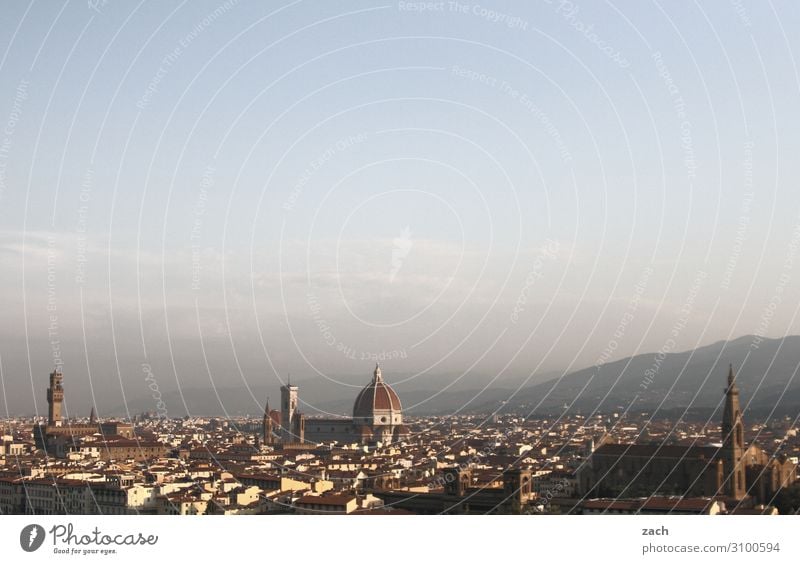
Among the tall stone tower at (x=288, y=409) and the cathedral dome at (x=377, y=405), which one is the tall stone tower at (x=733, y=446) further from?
the tall stone tower at (x=288, y=409)

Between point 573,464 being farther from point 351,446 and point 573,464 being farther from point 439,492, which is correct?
point 351,446

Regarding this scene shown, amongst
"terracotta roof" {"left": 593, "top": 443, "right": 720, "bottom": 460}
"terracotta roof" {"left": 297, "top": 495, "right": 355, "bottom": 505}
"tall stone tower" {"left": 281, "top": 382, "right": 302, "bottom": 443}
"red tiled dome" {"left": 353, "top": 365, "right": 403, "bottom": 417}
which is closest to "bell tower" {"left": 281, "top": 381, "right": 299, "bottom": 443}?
"tall stone tower" {"left": 281, "top": 382, "right": 302, "bottom": 443}

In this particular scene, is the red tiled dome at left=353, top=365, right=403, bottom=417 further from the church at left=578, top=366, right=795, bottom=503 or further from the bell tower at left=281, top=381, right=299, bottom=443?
the church at left=578, top=366, right=795, bottom=503

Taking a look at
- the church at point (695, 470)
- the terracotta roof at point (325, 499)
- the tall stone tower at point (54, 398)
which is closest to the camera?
the terracotta roof at point (325, 499)

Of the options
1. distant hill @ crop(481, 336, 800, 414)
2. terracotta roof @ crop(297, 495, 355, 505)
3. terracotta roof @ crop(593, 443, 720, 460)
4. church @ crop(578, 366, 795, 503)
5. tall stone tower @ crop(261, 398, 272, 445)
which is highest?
distant hill @ crop(481, 336, 800, 414)

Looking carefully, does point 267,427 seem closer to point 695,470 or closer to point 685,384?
point 695,470

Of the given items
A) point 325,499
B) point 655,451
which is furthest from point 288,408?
point 325,499

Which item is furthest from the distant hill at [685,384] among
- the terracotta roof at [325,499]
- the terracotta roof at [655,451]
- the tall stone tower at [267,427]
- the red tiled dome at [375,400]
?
the terracotta roof at [325,499]

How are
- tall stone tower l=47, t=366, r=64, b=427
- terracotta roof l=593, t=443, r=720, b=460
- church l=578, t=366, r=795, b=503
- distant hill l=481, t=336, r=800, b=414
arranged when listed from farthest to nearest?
distant hill l=481, t=336, r=800, b=414, tall stone tower l=47, t=366, r=64, b=427, terracotta roof l=593, t=443, r=720, b=460, church l=578, t=366, r=795, b=503

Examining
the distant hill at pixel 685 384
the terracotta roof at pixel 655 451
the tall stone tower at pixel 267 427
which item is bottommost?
the terracotta roof at pixel 655 451
